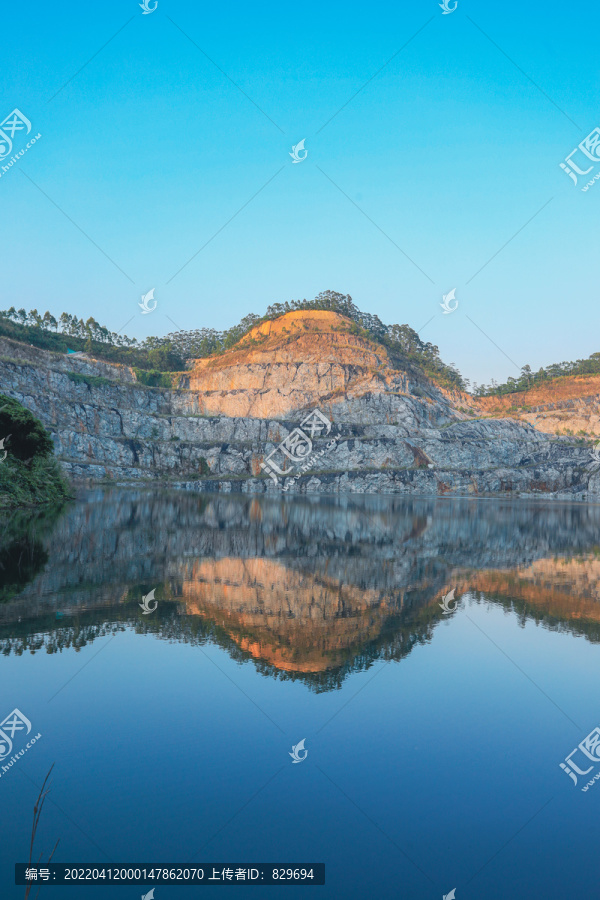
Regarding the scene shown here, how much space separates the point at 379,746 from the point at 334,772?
1.06 m

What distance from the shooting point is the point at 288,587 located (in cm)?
1998

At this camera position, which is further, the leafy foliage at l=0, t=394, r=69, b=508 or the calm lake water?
the leafy foliage at l=0, t=394, r=69, b=508

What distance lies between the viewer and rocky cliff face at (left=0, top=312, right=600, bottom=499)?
11500cm

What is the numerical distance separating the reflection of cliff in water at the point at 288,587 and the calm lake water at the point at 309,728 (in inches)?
4.3

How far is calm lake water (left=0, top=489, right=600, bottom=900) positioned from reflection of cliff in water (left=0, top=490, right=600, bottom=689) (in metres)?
0.11

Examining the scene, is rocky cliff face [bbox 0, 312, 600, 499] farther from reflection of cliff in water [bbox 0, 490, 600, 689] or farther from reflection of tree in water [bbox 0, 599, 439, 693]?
reflection of tree in water [bbox 0, 599, 439, 693]

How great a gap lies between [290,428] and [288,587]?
118 m

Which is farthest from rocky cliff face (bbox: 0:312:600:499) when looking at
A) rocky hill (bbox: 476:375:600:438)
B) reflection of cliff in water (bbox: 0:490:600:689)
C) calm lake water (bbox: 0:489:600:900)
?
calm lake water (bbox: 0:489:600:900)

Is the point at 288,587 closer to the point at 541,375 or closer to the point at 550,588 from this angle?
the point at 550,588

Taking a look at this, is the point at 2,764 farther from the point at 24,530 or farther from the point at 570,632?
the point at 24,530

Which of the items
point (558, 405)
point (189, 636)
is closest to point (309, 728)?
Result: point (189, 636)

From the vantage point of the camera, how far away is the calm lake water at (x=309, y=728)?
640 cm

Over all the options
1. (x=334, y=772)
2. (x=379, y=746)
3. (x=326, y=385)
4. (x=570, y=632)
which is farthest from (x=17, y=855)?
(x=326, y=385)

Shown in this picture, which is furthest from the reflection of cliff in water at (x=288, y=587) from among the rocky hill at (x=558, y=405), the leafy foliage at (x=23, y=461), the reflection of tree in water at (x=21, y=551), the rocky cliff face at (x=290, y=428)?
the rocky hill at (x=558, y=405)
